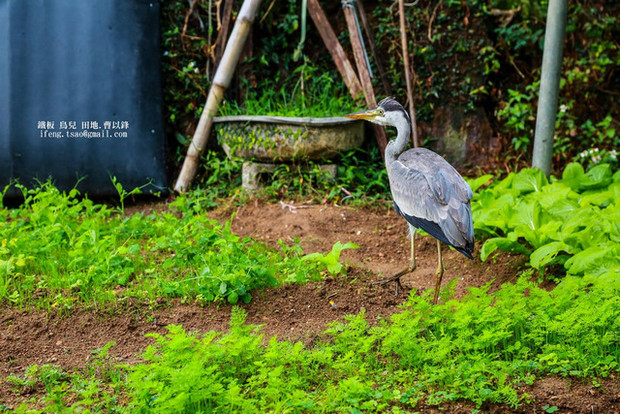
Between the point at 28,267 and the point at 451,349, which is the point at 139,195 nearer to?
the point at 28,267

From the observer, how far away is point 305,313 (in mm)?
4055

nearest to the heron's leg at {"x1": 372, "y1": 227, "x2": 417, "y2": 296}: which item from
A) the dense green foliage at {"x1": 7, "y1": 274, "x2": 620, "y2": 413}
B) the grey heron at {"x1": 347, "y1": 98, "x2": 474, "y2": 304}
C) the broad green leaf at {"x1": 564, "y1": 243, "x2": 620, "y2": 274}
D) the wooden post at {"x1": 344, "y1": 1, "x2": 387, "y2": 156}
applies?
the grey heron at {"x1": 347, "y1": 98, "x2": 474, "y2": 304}

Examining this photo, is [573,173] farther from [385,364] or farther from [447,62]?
[385,364]

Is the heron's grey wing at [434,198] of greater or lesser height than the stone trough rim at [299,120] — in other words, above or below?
below

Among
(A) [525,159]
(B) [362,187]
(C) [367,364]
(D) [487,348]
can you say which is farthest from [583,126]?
(C) [367,364]

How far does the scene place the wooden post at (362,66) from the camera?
21.2 feet

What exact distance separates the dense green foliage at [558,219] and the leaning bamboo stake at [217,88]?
261 cm

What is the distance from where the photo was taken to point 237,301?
4.10 meters

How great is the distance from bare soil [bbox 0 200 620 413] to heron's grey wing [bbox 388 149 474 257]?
11.7 inches

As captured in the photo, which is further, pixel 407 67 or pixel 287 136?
pixel 407 67

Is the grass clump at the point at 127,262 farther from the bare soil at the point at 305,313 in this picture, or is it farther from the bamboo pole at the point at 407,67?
the bamboo pole at the point at 407,67

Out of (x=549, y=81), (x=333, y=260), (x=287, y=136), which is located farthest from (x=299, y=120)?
(x=549, y=81)

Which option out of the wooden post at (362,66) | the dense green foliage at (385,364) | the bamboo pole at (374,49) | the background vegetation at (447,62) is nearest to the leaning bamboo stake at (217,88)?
the background vegetation at (447,62)

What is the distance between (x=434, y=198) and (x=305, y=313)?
41.2 inches
